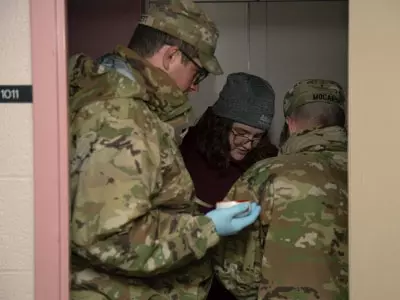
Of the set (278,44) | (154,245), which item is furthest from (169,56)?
(278,44)

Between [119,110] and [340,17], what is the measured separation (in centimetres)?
173

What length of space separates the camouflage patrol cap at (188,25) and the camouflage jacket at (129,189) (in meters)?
0.15

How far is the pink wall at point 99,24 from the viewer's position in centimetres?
277

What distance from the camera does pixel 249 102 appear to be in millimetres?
2467

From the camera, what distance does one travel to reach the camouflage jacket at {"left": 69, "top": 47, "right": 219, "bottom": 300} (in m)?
1.60

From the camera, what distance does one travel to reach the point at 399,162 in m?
1.46

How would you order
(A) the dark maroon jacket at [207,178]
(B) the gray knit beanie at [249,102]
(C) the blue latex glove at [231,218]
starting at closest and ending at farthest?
(C) the blue latex glove at [231,218]
(B) the gray knit beanie at [249,102]
(A) the dark maroon jacket at [207,178]

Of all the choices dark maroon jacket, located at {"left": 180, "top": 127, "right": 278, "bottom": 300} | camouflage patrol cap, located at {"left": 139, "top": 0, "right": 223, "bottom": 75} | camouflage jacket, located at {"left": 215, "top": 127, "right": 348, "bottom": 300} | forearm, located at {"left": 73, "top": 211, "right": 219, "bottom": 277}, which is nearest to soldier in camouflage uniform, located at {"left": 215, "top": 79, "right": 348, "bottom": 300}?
camouflage jacket, located at {"left": 215, "top": 127, "right": 348, "bottom": 300}

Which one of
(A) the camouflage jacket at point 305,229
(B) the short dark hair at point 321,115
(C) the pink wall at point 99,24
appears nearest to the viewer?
(A) the camouflage jacket at point 305,229

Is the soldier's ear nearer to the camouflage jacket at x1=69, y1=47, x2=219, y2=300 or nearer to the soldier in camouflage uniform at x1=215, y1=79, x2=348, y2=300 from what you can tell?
the camouflage jacket at x1=69, y1=47, x2=219, y2=300

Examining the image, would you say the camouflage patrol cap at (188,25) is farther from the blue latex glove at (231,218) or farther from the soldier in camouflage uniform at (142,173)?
the blue latex glove at (231,218)

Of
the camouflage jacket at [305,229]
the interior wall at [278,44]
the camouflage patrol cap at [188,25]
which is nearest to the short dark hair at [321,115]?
the camouflage jacket at [305,229]

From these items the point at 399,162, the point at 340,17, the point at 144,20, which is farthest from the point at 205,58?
the point at 340,17

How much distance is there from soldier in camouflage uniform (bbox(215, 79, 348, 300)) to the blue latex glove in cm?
8
